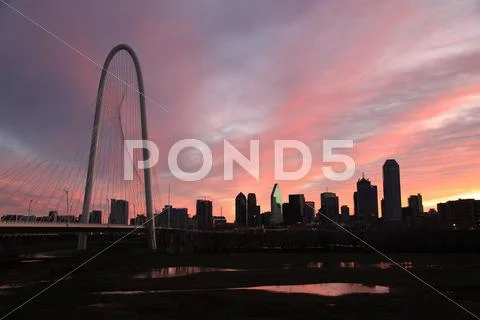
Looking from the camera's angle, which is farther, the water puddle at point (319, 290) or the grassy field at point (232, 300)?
the water puddle at point (319, 290)

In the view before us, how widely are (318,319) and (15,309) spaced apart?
66.1ft

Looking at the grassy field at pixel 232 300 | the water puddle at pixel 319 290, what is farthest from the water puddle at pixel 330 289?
the grassy field at pixel 232 300

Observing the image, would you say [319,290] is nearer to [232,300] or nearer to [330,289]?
[330,289]

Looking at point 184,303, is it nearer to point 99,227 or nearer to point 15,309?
point 15,309

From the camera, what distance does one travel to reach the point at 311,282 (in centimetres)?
4888

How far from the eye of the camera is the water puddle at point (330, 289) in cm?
4109

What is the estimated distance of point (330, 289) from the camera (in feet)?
142

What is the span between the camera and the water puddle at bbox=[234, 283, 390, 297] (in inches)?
1618

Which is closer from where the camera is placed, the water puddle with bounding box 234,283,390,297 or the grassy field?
the grassy field

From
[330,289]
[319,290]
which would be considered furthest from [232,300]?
[330,289]

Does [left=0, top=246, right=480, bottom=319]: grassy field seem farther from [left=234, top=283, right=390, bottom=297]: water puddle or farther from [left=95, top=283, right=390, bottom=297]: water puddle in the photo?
[left=234, top=283, right=390, bottom=297]: water puddle

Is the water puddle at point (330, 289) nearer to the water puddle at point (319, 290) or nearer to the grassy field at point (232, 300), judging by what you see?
the water puddle at point (319, 290)

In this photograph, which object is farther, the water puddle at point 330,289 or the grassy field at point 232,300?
the water puddle at point 330,289

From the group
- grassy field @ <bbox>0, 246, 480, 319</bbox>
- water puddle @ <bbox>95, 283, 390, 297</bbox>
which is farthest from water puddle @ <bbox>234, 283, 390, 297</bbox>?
grassy field @ <bbox>0, 246, 480, 319</bbox>
